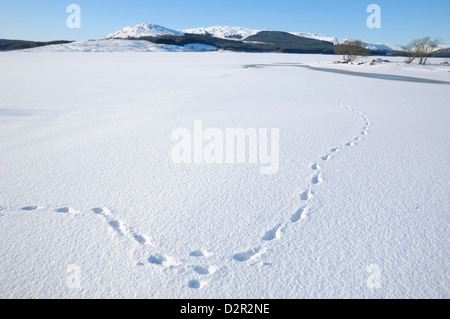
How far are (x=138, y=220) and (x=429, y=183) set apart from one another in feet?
10.9

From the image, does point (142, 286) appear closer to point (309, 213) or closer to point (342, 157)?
point (309, 213)

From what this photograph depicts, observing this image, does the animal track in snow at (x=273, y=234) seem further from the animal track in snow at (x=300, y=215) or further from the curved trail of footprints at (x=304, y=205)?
the animal track in snow at (x=300, y=215)

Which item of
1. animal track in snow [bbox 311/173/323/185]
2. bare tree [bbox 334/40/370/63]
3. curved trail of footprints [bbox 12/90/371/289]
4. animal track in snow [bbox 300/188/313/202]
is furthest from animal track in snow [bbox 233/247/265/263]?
bare tree [bbox 334/40/370/63]

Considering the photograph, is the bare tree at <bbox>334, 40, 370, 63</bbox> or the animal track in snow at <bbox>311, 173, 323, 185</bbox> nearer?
the animal track in snow at <bbox>311, 173, 323, 185</bbox>

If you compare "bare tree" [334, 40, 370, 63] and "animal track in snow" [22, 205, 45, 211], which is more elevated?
"bare tree" [334, 40, 370, 63]

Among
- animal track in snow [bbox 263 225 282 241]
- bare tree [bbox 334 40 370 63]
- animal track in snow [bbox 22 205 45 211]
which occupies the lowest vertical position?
animal track in snow [bbox 263 225 282 241]

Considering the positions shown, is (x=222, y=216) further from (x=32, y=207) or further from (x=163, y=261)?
(x=32, y=207)

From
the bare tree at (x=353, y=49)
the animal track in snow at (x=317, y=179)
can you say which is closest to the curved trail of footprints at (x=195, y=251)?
the animal track in snow at (x=317, y=179)

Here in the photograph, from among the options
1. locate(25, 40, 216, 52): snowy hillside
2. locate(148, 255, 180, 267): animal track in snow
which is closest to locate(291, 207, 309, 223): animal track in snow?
locate(148, 255, 180, 267): animal track in snow

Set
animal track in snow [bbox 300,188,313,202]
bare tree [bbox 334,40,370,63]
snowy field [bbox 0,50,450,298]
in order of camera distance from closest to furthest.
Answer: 1. snowy field [bbox 0,50,450,298]
2. animal track in snow [bbox 300,188,313,202]
3. bare tree [bbox 334,40,370,63]

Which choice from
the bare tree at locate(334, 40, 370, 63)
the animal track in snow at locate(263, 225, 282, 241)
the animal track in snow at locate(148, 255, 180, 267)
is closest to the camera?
the animal track in snow at locate(148, 255, 180, 267)

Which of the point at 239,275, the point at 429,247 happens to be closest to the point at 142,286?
the point at 239,275

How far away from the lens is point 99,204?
2549mm

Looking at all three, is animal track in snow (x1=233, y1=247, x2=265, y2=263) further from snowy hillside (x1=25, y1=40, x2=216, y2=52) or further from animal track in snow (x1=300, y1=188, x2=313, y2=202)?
snowy hillside (x1=25, y1=40, x2=216, y2=52)
